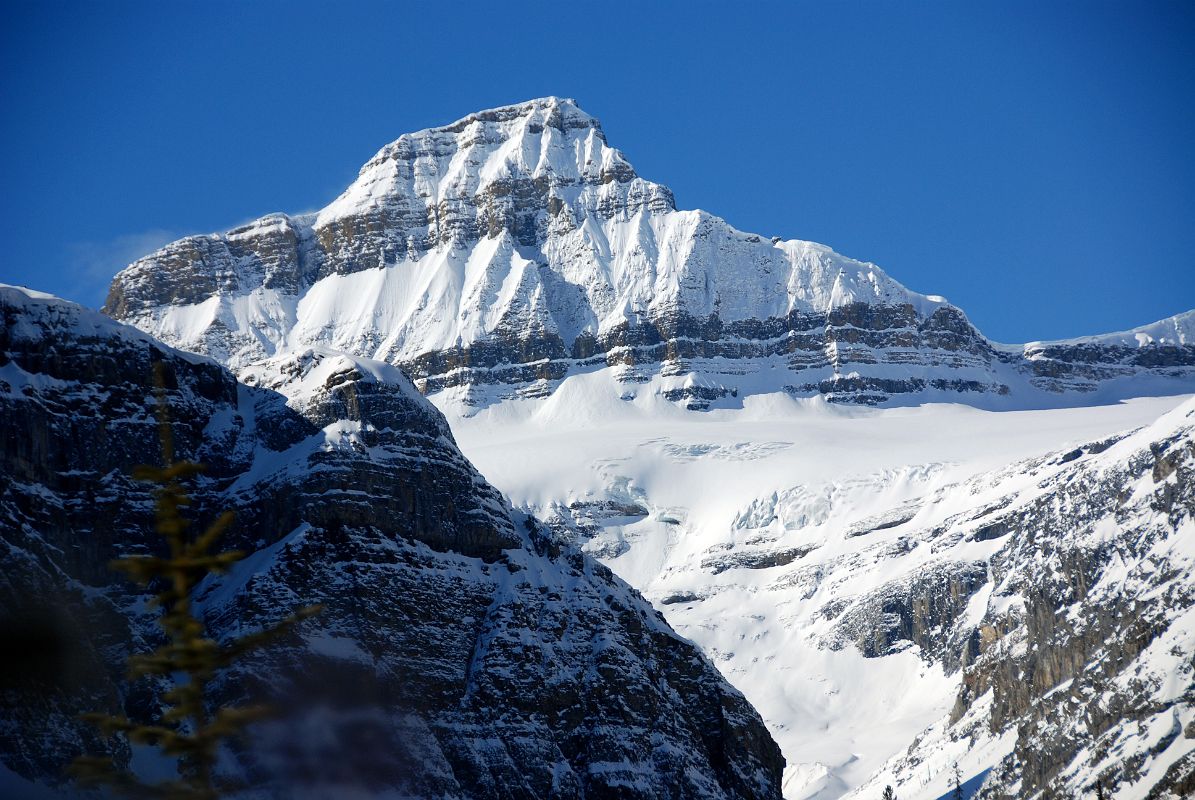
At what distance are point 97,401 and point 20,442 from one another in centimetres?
826

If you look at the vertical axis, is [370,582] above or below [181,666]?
below

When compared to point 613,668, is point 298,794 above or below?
above

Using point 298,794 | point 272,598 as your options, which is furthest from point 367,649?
point 298,794

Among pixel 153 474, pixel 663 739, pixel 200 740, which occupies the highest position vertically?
pixel 153 474

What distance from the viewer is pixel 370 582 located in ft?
425

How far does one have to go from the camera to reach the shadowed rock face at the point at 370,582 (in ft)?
396

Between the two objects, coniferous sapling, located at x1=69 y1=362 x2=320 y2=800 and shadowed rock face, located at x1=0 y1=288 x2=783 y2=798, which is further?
shadowed rock face, located at x1=0 y1=288 x2=783 y2=798

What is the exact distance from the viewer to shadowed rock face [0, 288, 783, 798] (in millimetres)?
120750

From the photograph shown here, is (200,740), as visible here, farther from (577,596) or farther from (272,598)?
(577,596)

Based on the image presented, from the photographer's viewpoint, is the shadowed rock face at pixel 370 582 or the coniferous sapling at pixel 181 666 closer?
the coniferous sapling at pixel 181 666

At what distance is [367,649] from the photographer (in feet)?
401

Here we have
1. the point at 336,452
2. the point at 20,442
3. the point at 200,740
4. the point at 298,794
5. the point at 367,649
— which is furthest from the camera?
the point at 336,452

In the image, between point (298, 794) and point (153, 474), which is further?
point (298, 794)

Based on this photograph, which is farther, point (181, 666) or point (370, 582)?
point (370, 582)
